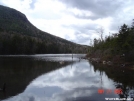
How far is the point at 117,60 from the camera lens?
6438 cm

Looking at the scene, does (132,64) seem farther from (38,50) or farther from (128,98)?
(38,50)

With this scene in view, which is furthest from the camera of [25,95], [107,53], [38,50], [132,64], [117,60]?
[38,50]

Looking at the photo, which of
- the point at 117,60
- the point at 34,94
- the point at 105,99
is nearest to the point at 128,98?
the point at 105,99

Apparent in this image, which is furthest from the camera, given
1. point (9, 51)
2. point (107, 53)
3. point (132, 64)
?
point (9, 51)

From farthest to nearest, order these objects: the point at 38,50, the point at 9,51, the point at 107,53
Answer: the point at 38,50, the point at 9,51, the point at 107,53

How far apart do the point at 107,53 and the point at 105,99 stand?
193 feet

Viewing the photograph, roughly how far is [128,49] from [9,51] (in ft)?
395

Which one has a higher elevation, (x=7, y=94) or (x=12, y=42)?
(x=12, y=42)

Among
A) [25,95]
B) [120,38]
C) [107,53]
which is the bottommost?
[25,95]

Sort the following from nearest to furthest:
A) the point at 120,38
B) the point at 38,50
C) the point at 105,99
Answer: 1. the point at 105,99
2. the point at 120,38
3. the point at 38,50

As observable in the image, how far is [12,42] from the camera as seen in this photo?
157875mm

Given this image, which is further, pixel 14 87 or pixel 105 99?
pixel 14 87

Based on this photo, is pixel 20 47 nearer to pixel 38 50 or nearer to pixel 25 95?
pixel 38 50

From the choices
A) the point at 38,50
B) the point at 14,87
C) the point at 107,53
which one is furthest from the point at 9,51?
the point at 14,87
